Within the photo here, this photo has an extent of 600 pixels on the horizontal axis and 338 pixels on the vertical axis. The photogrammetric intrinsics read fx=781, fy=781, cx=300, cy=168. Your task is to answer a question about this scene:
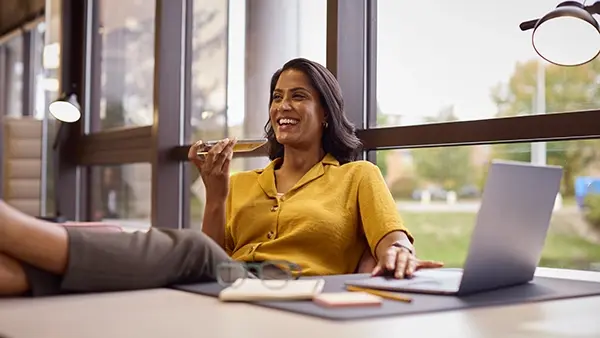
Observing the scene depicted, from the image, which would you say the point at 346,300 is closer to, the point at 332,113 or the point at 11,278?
the point at 11,278

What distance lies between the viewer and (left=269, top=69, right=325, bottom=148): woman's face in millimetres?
2404

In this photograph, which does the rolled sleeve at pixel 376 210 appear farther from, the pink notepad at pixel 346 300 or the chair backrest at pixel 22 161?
the chair backrest at pixel 22 161

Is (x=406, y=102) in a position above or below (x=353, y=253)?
above

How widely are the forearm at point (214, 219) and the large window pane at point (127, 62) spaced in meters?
2.19

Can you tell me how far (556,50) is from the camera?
184cm

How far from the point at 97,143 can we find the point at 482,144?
3.01m

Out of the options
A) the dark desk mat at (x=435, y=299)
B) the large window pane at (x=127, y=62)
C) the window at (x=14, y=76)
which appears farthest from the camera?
the window at (x=14, y=76)

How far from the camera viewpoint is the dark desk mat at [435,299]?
1.16 metres

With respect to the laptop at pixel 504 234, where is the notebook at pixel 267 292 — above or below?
below

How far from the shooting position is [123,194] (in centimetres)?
476

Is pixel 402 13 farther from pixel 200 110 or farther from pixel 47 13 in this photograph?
pixel 47 13

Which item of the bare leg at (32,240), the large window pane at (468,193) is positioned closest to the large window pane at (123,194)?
the large window pane at (468,193)

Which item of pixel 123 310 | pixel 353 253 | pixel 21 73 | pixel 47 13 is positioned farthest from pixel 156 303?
pixel 21 73

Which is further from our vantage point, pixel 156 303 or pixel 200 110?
pixel 200 110
